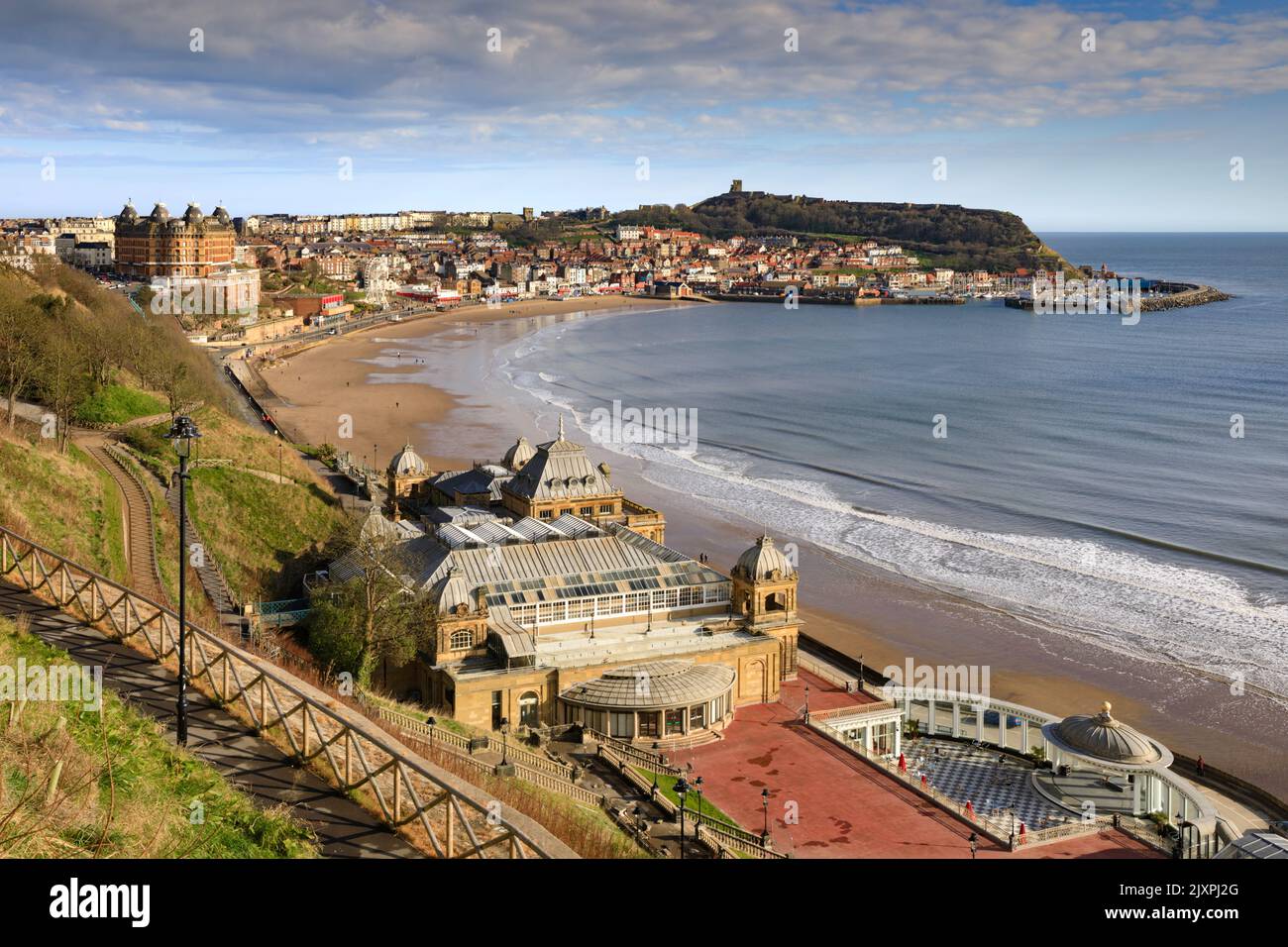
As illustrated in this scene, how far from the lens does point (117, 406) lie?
44.4 m

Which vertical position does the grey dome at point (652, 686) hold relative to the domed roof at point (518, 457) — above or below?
below

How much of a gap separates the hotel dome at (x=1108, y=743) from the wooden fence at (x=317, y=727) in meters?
19.2

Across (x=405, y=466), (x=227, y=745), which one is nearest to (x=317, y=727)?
(x=227, y=745)

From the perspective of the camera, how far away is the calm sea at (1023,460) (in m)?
42.7

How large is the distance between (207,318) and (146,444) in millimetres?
82566

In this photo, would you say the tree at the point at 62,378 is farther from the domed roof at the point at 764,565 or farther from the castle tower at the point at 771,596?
the castle tower at the point at 771,596

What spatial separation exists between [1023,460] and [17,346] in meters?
50.1

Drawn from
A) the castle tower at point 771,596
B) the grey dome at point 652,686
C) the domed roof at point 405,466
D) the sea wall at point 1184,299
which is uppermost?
the sea wall at point 1184,299

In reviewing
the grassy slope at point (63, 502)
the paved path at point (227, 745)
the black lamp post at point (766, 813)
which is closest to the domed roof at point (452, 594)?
the grassy slope at point (63, 502)

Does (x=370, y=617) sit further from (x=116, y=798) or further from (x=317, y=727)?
(x=116, y=798)
